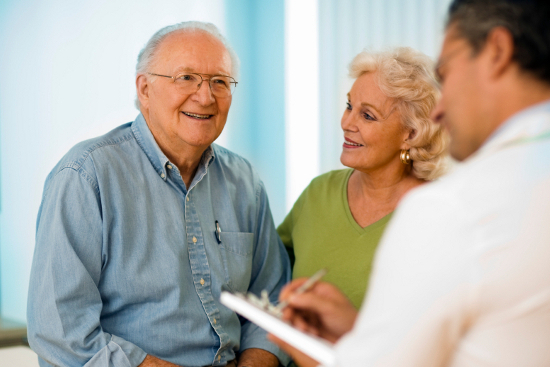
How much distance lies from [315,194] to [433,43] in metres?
1.41

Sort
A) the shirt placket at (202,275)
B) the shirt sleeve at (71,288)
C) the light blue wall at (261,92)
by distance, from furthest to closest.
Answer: the light blue wall at (261,92)
the shirt placket at (202,275)
the shirt sleeve at (71,288)

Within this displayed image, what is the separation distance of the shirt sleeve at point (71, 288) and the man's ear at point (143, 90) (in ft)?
1.29

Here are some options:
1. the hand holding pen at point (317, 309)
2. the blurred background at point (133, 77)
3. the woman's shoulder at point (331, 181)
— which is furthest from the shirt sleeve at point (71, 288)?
the blurred background at point (133, 77)

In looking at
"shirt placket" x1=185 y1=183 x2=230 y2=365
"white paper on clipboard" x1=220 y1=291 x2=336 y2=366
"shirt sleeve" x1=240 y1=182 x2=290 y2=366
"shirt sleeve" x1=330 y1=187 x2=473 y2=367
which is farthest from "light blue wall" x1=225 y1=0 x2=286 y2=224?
"shirt sleeve" x1=330 y1=187 x2=473 y2=367

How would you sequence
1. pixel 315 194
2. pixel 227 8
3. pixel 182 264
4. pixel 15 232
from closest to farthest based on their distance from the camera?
pixel 182 264 < pixel 315 194 < pixel 15 232 < pixel 227 8

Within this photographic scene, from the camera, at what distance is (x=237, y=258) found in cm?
175

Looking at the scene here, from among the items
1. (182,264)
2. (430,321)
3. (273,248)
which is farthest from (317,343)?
(273,248)

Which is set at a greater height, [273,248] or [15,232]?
[273,248]

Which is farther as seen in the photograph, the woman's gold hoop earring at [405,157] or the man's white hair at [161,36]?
the woman's gold hoop earring at [405,157]

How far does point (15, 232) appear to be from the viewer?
271 centimetres

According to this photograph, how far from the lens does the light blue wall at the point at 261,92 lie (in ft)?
11.4

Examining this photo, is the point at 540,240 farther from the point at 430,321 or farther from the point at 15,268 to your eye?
the point at 15,268

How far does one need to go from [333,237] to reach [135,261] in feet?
2.32

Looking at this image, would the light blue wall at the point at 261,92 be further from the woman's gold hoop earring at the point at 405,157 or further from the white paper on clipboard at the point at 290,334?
the white paper on clipboard at the point at 290,334
